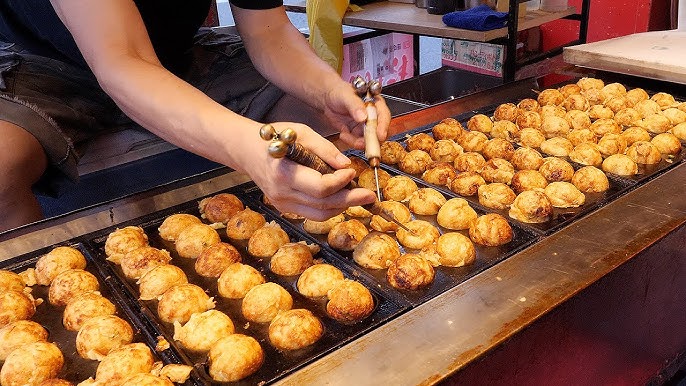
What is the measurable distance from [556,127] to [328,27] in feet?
8.78

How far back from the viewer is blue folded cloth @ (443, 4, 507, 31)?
13.4ft

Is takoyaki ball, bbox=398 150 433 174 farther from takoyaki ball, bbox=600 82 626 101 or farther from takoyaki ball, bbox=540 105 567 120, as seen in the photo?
takoyaki ball, bbox=600 82 626 101

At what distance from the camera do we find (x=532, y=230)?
194 centimetres

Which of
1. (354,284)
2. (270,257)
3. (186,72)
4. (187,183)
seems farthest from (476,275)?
(186,72)

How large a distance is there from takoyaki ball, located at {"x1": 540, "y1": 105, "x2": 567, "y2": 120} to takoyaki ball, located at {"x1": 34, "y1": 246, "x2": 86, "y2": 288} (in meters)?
2.09

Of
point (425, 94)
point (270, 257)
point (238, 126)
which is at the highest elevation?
point (238, 126)

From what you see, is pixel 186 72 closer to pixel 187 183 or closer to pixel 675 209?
pixel 187 183

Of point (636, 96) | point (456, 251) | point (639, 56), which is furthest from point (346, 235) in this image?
point (639, 56)

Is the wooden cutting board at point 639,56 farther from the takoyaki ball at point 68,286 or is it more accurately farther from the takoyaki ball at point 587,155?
the takoyaki ball at point 68,286

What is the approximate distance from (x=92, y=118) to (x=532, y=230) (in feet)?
7.59

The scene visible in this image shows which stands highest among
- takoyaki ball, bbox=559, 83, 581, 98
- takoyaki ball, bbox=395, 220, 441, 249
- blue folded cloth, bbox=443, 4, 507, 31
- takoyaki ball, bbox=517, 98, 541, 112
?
blue folded cloth, bbox=443, 4, 507, 31

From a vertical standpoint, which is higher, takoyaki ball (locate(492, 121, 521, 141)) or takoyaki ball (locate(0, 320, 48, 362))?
takoyaki ball (locate(0, 320, 48, 362))

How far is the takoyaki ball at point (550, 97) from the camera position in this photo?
299 cm

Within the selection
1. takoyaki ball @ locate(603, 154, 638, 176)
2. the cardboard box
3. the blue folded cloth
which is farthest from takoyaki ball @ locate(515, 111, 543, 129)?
the cardboard box
